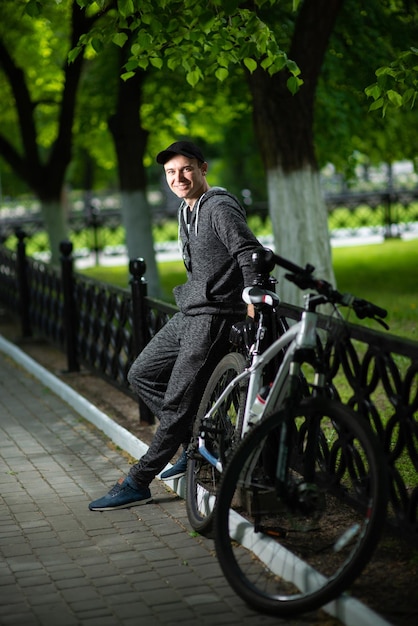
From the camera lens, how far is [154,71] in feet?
54.8

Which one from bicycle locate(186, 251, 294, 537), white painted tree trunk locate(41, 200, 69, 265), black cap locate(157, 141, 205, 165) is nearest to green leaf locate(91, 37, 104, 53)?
black cap locate(157, 141, 205, 165)

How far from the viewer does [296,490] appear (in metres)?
4.89

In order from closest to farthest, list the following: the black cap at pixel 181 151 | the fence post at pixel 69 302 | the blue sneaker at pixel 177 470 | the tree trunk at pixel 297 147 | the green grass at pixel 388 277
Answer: the black cap at pixel 181 151 → the blue sneaker at pixel 177 470 → the fence post at pixel 69 302 → the tree trunk at pixel 297 147 → the green grass at pixel 388 277

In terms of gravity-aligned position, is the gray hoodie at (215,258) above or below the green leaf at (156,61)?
below

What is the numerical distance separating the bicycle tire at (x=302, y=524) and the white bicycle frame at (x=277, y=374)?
0.19m

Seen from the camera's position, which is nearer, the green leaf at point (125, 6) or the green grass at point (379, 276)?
the green leaf at point (125, 6)

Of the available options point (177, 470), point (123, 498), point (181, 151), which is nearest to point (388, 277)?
point (177, 470)

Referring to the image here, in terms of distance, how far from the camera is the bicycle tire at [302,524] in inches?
179

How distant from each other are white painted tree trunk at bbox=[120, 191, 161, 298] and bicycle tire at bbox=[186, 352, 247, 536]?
1126 centimetres

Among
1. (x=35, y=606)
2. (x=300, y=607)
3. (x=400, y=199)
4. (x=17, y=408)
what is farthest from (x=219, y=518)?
(x=400, y=199)

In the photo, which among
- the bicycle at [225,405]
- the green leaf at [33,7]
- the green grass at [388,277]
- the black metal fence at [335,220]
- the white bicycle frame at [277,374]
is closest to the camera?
the white bicycle frame at [277,374]

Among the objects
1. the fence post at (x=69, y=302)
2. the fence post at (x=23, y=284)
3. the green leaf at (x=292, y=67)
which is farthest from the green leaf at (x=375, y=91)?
the fence post at (x=23, y=284)

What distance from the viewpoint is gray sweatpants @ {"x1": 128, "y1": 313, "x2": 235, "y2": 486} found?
238 inches

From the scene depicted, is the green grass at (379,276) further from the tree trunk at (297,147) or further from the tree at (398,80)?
the tree at (398,80)
